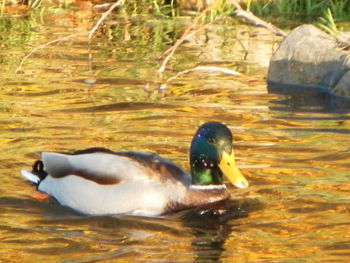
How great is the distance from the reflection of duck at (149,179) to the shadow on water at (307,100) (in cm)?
309

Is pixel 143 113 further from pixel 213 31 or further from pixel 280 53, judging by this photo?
pixel 213 31

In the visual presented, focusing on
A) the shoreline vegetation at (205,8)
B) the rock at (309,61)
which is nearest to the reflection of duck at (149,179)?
the rock at (309,61)

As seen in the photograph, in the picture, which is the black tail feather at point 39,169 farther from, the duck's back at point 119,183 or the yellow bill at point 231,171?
the yellow bill at point 231,171

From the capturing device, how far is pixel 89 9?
1669 centimetres

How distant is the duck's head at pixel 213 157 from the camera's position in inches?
281

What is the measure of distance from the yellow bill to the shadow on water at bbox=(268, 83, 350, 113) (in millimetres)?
3114

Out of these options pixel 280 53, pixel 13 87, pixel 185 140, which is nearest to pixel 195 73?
pixel 280 53

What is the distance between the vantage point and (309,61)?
Answer: 37.3ft

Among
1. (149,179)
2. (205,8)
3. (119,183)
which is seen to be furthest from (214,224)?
(205,8)

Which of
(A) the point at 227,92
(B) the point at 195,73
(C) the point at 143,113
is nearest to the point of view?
(C) the point at 143,113

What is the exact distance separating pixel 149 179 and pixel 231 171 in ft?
1.65

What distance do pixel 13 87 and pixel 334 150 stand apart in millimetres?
3641

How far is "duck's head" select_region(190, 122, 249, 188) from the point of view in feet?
23.4

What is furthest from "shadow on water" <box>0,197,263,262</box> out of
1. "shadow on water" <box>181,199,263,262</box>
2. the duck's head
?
the duck's head
